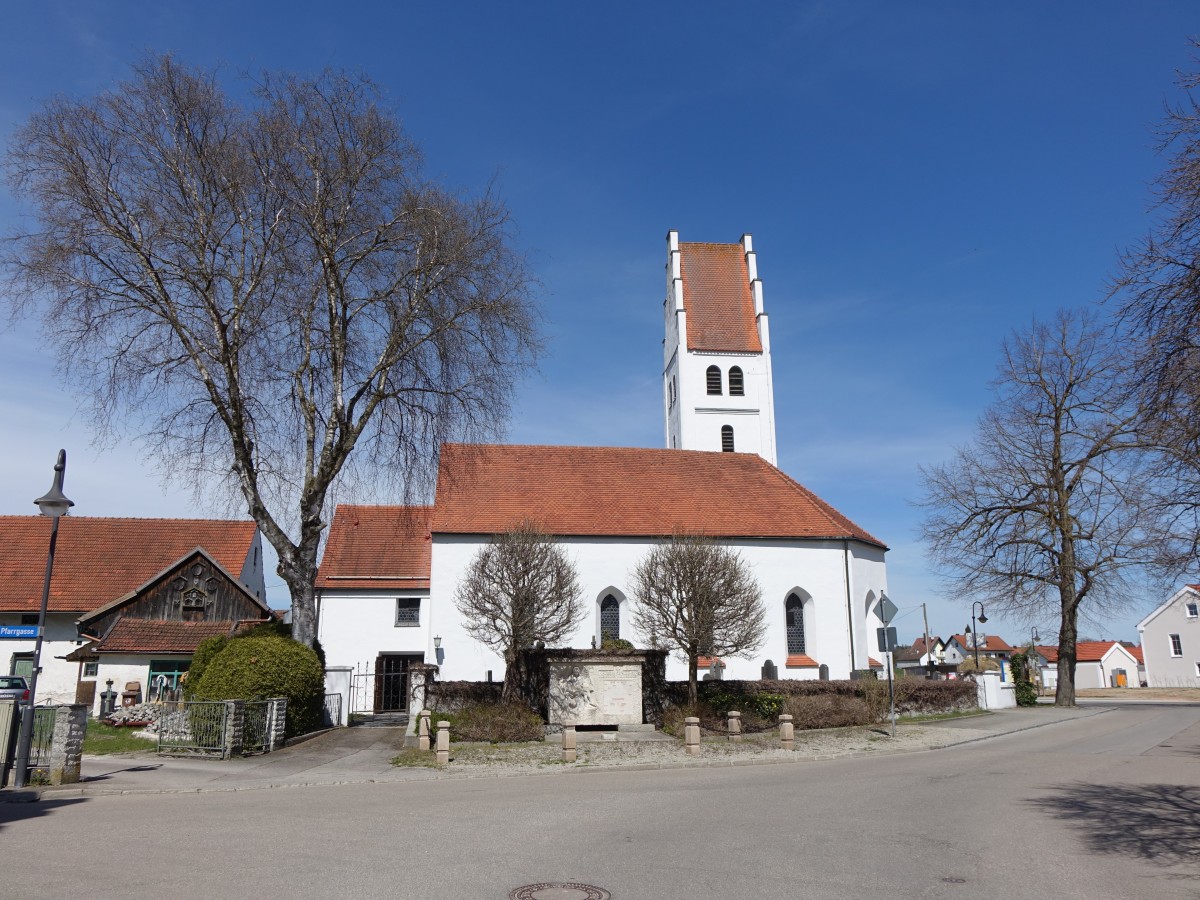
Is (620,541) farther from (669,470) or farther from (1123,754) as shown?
(1123,754)

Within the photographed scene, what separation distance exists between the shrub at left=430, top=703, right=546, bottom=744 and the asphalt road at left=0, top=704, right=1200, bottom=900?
523 centimetres

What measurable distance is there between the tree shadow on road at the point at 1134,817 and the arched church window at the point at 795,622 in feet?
65.6

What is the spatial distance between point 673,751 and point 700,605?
546 centimetres

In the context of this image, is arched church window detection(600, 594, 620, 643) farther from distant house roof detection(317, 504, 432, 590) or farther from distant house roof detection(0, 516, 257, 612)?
distant house roof detection(0, 516, 257, 612)

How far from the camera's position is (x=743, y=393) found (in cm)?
4534

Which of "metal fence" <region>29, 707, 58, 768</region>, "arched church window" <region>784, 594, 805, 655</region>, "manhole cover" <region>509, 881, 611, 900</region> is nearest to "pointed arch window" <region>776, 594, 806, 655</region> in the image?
"arched church window" <region>784, 594, 805, 655</region>

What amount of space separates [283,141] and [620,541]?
1830 centimetres

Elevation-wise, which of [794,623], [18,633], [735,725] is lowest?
[735,725]

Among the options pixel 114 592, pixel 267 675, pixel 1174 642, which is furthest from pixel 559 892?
pixel 1174 642

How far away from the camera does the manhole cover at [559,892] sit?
278 inches

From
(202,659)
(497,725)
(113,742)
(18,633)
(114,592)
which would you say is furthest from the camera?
(114,592)

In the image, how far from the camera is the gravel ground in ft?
57.2

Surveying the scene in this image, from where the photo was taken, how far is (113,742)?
20297 millimetres

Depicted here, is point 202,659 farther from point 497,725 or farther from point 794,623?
point 794,623
